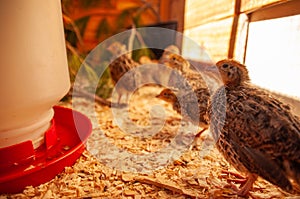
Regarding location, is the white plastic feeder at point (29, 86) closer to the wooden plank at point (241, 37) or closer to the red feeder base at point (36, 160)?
the red feeder base at point (36, 160)

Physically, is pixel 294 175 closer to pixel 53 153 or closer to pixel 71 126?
pixel 53 153

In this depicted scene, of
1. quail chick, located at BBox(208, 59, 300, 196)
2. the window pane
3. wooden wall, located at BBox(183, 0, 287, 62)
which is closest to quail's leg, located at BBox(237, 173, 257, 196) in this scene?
quail chick, located at BBox(208, 59, 300, 196)

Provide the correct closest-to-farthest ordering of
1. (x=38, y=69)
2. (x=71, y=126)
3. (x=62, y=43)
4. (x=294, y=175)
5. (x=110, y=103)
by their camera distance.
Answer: (x=294, y=175)
(x=38, y=69)
(x=62, y=43)
(x=71, y=126)
(x=110, y=103)

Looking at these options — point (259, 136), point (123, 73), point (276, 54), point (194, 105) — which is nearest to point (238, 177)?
point (259, 136)

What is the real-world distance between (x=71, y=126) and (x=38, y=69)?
26.4 inches

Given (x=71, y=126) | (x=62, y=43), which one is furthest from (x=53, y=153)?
(x=62, y=43)

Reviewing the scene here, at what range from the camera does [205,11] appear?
7.88 ft

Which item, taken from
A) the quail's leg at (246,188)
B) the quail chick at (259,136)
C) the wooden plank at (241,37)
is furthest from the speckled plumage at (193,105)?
the quail's leg at (246,188)

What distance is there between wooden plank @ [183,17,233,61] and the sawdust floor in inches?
26.6

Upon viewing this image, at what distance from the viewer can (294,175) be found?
0.91 metres

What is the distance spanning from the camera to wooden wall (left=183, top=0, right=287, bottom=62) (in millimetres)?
1659

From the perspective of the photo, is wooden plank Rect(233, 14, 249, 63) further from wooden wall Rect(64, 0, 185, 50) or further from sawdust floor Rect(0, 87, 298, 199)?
wooden wall Rect(64, 0, 185, 50)

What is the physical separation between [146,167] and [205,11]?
1.72 m

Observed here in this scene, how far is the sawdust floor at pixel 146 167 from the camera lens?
117cm
